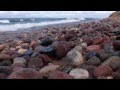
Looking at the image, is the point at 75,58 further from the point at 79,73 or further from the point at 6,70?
the point at 6,70

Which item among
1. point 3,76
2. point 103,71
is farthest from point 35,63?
point 103,71

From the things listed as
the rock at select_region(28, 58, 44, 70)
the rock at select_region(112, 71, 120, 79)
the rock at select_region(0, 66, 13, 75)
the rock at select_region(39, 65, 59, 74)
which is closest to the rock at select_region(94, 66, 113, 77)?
the rock at select_region(112, 71, 120, 79)

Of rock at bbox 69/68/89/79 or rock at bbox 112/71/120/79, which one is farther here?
rock at bbox 69/68/89/79

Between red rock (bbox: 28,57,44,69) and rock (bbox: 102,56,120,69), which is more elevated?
rock (bbox: 102,56,120,69)

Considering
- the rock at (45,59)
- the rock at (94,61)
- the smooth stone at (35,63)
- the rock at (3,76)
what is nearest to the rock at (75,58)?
the rock at (94,61)

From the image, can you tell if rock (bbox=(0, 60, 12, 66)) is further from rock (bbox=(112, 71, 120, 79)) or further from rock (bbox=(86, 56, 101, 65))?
rock (bbox=(112, 71, 120, 79))

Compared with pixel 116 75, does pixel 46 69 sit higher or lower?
lower

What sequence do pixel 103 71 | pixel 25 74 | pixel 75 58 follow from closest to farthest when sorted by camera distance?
pixel 25 74, pixel 103 71, pixel 75 58

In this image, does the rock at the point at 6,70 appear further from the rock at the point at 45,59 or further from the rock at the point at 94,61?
the rock at the point at 94,61
